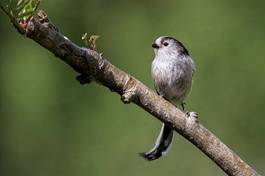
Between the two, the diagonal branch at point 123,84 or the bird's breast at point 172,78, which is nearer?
the diagonal branch at point 123,84

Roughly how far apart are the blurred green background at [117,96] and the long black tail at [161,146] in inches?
244

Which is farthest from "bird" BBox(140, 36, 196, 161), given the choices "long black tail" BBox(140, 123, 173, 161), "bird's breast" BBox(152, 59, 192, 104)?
"long black tail" BBox(140, 123, 173, 161)

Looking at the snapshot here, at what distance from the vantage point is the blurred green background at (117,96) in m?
11.0

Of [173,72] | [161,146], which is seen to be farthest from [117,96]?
[161,146]

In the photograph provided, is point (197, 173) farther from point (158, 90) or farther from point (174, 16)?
point (158, 90)

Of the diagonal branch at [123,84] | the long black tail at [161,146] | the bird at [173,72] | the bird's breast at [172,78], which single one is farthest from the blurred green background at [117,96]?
the diagonal branch at [123,84]

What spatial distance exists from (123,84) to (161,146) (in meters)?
0.85

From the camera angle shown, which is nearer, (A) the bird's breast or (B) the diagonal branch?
(B) the diagonal branch

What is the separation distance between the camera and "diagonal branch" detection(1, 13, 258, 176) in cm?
296

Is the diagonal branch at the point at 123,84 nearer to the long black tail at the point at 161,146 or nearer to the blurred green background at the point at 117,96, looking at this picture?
the long black tail at the point at 161,146

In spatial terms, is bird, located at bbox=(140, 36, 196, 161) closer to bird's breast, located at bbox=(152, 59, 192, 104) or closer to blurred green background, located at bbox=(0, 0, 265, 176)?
bird's breast, located at bbox=(152, 59, 192, 104)

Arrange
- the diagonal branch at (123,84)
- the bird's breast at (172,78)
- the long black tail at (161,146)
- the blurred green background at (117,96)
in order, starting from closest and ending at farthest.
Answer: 1. the diagonal branch at (123,84)
2. the long black tail at (161,146)
3. the bird's breast at (172,78)
4. the blurred green background at (117,96)

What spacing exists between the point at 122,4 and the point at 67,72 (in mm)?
1613

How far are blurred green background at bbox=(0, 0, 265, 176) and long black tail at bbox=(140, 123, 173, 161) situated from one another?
620 centimetres
